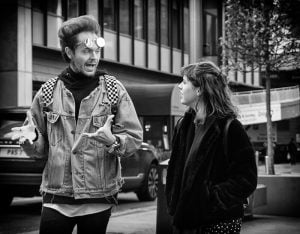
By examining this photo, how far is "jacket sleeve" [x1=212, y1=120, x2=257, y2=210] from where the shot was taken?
3.42 metres

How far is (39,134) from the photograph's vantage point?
11.7 feet

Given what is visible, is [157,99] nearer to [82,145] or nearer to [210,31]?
[210,31]

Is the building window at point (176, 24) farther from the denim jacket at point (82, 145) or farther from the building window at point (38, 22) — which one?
the denim jacket at point (82, 145)

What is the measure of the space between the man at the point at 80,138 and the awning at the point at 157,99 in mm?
19428

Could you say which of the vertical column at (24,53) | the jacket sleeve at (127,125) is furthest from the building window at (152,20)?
the jacket sleeve at (127,125)

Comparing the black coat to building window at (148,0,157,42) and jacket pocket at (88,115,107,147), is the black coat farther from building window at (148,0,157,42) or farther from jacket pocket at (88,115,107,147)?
building window at (148,0,157,42)

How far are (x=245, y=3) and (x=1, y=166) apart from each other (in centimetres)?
566

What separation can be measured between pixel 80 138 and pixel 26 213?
A: 7.91 meters

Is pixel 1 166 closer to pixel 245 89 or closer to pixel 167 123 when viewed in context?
pixel 167 123

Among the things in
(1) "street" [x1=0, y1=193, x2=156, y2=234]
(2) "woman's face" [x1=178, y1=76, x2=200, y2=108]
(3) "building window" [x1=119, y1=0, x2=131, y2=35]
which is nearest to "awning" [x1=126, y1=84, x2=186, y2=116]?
(3) "building window" [x1=119, y1=0, x2=131, y2=35]

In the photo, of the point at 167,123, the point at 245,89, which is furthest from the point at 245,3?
the point at 245,89

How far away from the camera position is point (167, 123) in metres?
23.5

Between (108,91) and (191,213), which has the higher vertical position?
(108,91)

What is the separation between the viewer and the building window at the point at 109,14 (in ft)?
83.4
